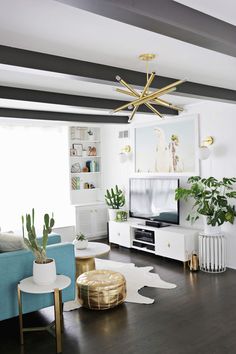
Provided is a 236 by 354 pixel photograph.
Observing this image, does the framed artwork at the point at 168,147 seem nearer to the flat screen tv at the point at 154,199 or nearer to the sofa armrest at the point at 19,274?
the flat screen tv at the point at 154,199

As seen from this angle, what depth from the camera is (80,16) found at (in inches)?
84.9

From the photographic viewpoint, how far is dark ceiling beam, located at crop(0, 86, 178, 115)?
4.04 m

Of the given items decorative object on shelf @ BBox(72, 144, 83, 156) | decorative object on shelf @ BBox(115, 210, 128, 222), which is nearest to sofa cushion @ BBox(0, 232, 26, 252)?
decorative object on shelf @ BBox(115, 210, 128, 222)

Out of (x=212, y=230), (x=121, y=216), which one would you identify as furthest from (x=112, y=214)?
(x=212, y=230)

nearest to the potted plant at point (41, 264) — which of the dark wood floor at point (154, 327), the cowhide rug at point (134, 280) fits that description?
the dark wood floor at point (154, 327)

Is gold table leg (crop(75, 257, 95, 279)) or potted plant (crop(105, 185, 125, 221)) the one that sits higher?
potted plant (crop(105, 185, 125, 221))

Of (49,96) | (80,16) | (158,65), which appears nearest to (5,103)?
(49,96)

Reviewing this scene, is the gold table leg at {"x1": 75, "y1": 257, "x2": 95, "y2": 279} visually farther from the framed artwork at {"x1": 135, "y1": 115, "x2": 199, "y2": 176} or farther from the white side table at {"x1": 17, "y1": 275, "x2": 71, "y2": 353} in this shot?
the framed artwork at {"x1": 135, "y1": 115, "x2": 199, "y2": 176}

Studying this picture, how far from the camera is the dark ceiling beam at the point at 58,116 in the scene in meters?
5.24

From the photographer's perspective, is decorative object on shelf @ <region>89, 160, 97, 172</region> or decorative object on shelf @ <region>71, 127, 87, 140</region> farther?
decorative object on shelf @ <region>89, 160, 97, 172</region>

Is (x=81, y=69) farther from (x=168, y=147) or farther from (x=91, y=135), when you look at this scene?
(x=91, y=135)

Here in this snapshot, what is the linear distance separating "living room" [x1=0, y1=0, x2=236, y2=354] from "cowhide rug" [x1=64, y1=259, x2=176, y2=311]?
3cm

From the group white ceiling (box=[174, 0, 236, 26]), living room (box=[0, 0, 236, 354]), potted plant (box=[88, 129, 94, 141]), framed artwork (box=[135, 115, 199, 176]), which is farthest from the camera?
potted plant (box=[88, 129, 94, 141])

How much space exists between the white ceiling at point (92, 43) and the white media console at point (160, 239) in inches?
96.7
